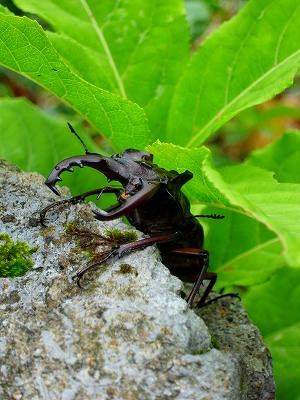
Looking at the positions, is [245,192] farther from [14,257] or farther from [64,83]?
[14,257]

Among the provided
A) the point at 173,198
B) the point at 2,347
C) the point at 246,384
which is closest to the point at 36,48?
the point at 173,198

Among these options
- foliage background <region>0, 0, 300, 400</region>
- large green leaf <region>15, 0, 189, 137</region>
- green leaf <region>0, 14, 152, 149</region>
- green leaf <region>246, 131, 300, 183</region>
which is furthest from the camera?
green leaf <region>246, 131, 300, 183</region>

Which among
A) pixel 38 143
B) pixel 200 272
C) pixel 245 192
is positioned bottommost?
pixel 38 143

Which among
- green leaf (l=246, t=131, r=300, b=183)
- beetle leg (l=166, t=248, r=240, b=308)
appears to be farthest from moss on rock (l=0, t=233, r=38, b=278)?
green leaf (l=246, t=131, r=300, b=183)

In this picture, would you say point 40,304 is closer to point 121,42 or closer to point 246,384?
point 246,384

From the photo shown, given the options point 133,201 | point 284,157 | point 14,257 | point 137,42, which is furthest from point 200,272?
point 137,42

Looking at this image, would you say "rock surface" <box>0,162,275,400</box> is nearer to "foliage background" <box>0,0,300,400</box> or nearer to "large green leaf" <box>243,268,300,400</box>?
"foliage background" <box>0,0,300,400</box>

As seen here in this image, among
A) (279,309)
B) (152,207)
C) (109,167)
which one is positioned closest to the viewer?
(109,167)
